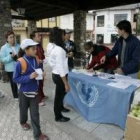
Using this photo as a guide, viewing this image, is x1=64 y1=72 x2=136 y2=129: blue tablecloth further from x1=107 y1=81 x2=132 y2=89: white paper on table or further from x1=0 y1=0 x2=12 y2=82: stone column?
x1=0 y1=0 x2=12 y2=82: stone column

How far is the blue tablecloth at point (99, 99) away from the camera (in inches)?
110

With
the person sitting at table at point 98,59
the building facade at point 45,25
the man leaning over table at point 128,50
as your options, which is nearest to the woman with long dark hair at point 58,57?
the man leaning over table at point 128,50

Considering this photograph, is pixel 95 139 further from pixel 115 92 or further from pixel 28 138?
pixel 28 138

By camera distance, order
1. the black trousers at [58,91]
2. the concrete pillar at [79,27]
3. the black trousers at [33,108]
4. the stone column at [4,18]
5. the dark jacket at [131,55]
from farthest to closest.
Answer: the concrete pillar at [79,27], the stone column at [4,18], the dark jacket at [131,55], the black trousers at [58,91], the black trousers at [33,108]

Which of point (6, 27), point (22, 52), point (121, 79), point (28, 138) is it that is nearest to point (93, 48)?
point (121, 79)

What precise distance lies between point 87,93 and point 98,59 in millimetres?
930

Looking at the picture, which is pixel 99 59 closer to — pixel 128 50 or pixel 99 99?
pixel 128 50

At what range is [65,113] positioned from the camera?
11.9 ft

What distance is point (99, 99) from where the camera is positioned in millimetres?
3092

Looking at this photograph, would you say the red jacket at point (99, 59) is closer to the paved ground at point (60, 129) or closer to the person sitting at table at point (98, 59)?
the person sitting at table at point (98, 59)

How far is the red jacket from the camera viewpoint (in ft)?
12.7

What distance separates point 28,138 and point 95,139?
1009mm

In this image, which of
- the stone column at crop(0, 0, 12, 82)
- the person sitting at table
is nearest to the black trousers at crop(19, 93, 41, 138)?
the person sitting at table

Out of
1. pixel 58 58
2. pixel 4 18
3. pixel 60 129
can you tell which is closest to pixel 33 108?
pixel 60 129
